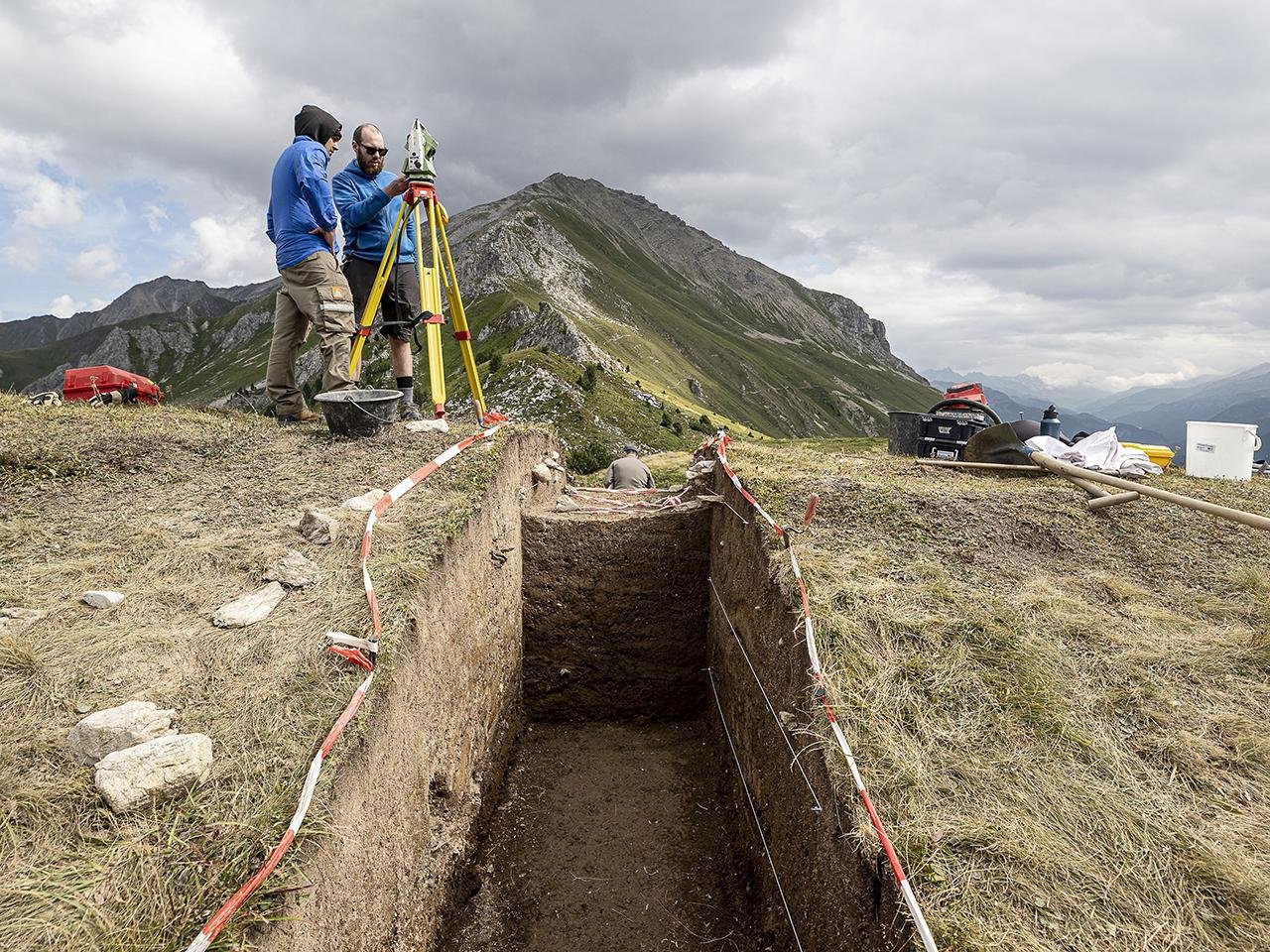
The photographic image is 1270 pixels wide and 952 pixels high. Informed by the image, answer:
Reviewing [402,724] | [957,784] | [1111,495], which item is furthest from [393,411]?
[1111,495]

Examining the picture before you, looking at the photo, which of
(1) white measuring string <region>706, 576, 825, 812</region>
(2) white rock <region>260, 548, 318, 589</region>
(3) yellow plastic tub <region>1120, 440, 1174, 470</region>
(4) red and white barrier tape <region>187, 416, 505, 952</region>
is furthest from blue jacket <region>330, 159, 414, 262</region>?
(3) yellow plastic tub <region>1120, 440, 1174, 470</region>

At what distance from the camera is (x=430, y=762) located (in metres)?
4.82

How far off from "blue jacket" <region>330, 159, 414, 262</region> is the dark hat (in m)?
0.56

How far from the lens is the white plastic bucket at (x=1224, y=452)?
957 centimetres

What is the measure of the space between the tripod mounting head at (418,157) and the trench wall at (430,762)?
3.09m

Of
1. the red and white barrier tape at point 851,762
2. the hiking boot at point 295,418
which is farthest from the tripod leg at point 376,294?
the red and white barrier tape at point 851,762

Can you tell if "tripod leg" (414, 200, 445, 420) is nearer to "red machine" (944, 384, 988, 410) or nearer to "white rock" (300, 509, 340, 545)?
"white rock" (300, 509, 340, 545)

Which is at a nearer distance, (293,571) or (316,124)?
(293,571)

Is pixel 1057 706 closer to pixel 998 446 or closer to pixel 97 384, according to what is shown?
pixel 998 446

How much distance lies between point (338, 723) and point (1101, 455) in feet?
31.2

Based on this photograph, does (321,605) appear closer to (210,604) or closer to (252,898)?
(210,604)

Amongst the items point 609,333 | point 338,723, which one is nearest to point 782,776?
point 338,723

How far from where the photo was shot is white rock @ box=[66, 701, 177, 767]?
Result: 306 centimetres

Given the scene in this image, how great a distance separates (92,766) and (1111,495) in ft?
28.4
